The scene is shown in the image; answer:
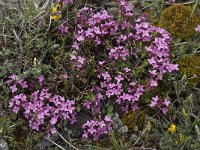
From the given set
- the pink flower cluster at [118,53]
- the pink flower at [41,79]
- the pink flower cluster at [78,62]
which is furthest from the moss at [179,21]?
the pink flower at [41,79]

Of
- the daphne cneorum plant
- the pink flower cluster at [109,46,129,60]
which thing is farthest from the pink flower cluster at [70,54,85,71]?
the pink flower cluster at [109,46,129,60]

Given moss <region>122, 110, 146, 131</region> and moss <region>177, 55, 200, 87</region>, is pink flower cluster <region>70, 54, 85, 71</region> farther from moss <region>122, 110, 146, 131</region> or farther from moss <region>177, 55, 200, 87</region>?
moss <region>177, 55, 200, 87</region>

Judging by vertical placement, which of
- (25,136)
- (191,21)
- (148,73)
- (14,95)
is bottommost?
(25,136)

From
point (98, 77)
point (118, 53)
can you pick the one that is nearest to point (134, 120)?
point (98, 77)

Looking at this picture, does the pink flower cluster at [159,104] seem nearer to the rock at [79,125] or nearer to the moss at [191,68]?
the moss at [191,68]

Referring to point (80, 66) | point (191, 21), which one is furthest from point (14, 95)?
point (191, 21)

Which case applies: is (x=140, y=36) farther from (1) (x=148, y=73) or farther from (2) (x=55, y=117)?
(2) (x=55, y=117)

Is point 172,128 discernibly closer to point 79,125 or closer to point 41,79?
point 79,125
